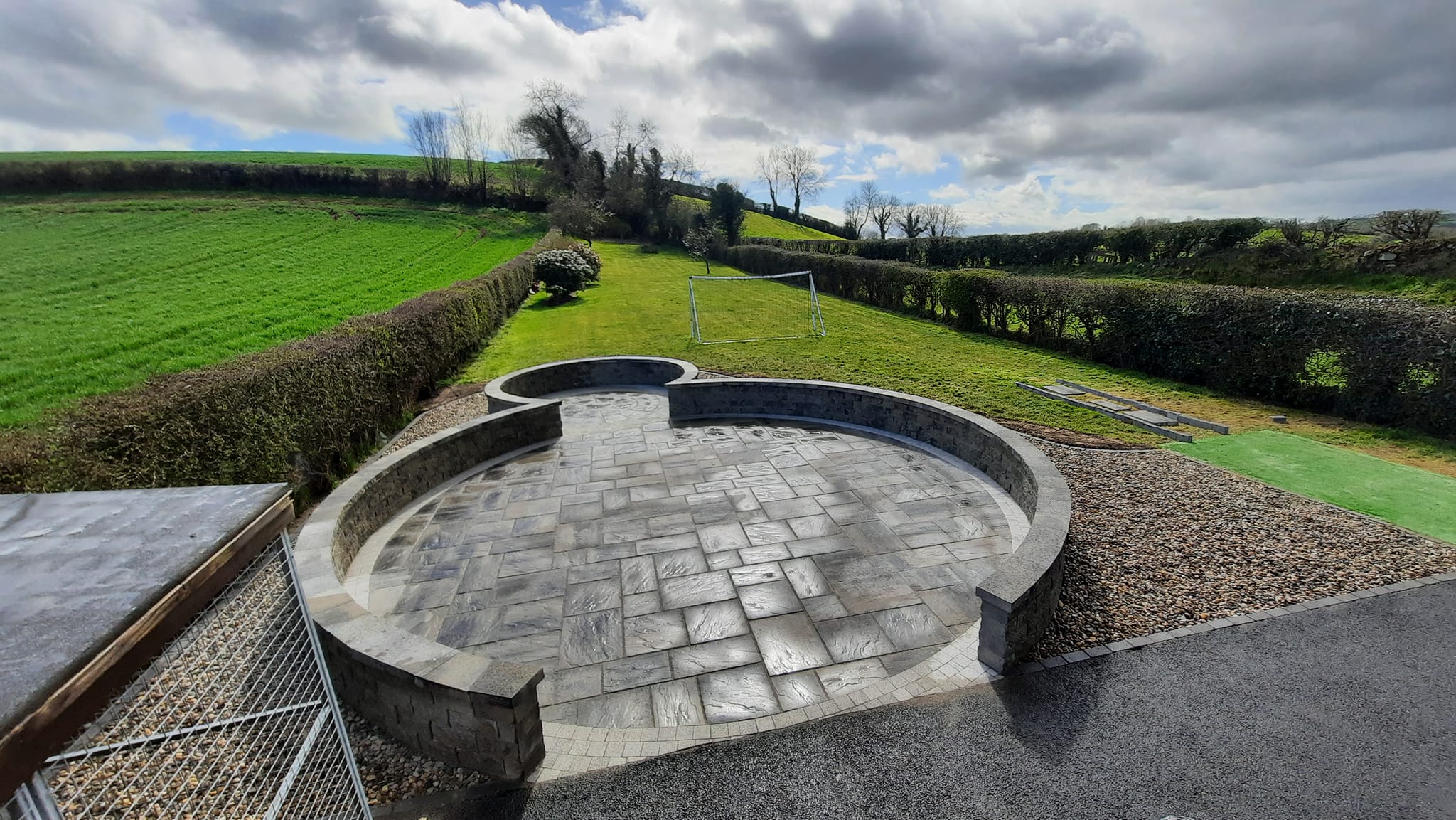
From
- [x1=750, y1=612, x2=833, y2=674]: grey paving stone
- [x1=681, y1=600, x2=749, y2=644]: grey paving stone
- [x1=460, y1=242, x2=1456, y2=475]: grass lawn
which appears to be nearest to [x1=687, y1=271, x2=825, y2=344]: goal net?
[x1=460, y1=242, x2=1456, y2=475]: grass lawn

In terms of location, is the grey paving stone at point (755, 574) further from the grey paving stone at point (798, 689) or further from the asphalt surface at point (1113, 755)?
the asphalt surface at point (1113, 755)

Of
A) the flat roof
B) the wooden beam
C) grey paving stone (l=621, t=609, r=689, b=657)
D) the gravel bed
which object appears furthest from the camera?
the gravel bed

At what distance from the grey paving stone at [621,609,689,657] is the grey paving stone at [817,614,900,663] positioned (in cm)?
95

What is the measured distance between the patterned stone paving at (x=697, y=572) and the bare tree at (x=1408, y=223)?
49.1ft

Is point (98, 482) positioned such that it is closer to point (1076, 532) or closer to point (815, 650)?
point (815, 650)

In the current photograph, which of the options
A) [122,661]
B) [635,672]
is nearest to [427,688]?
[635,672]

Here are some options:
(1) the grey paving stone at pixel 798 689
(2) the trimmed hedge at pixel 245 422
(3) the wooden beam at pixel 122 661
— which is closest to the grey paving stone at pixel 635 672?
(1) the grey paving stone at pixel 798 689

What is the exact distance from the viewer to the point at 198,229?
2684 cm

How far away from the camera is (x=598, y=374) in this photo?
10.7 metres

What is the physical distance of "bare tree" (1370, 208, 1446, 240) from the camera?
41.4 ft

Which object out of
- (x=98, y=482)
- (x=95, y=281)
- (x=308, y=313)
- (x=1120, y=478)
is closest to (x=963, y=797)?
(x=1120, y=478)

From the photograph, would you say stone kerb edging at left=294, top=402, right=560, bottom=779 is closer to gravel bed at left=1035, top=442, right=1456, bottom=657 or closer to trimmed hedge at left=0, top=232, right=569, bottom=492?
trimmed hedge at left=0, top=232, right=569, bottom=492

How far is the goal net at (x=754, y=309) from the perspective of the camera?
14906 mm

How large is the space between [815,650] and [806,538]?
55.8 inches
